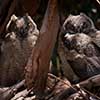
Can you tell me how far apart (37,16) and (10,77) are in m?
0.74

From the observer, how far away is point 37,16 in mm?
4246

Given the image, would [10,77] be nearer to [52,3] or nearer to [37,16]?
[37,16]

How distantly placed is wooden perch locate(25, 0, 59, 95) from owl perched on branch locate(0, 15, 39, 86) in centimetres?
110

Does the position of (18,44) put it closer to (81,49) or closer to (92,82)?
(81,49)

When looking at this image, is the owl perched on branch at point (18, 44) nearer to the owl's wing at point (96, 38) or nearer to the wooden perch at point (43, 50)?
the owl's wing at point (96, 38)

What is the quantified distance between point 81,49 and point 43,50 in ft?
3.20

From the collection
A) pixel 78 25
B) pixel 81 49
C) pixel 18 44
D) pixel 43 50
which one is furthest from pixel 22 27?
pixel 43 50

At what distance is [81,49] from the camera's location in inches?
139

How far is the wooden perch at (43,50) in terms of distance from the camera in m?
2.53

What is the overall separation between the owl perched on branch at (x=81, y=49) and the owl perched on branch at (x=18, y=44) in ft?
1.26

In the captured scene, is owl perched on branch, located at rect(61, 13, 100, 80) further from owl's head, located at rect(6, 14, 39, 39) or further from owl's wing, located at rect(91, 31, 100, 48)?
owl's head, located at rect(6, 14, 39, 39)

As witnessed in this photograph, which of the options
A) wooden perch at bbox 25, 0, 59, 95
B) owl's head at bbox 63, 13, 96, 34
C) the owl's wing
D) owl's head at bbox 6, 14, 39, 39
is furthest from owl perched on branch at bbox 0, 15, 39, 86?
wooden perch at bbox 25, 0, 59, 95

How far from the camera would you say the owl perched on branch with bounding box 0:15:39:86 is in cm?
385

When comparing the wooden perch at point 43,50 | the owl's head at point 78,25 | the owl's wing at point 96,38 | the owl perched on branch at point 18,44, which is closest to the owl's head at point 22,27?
the owl perched on branch at point 18,44
